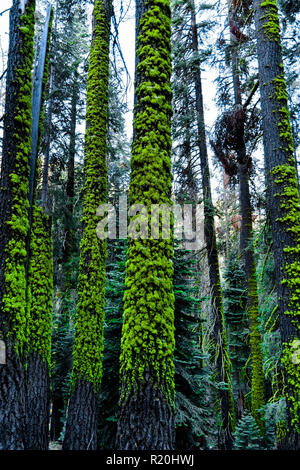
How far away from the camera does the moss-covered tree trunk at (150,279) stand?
2.59 meters

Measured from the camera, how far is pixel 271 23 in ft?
18.0

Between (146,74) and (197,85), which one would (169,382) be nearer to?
(146,74)

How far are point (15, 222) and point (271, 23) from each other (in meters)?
5.37

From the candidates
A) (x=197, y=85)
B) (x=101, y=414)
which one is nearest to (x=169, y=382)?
(x=101, y=414)

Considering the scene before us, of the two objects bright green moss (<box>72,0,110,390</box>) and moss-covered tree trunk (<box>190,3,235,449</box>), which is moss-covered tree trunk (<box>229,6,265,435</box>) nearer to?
moss-covered tree trunk (<box>190,3,235,449</box>)

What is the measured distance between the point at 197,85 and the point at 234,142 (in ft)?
9.76

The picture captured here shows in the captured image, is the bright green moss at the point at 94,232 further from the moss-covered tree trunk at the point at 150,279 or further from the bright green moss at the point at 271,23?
the bright green moss at the point at 271,23

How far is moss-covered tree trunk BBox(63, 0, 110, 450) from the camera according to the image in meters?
5.04

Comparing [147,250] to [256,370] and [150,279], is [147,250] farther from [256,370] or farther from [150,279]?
[256,370]

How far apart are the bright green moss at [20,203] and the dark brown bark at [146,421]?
5.04 ft

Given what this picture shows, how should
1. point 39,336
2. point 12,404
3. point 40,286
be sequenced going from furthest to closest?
point 40,286
point 39,336
point 12,404

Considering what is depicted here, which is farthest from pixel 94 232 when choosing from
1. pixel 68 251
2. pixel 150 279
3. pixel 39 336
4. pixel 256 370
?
pixel 68 251

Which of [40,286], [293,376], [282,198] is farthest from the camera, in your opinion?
[40,286]

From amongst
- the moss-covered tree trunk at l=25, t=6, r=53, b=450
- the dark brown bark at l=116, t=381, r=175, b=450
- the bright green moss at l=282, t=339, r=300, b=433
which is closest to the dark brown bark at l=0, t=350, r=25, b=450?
the moss-covered tree trunk at l=25, t=6, r=53, b=450
